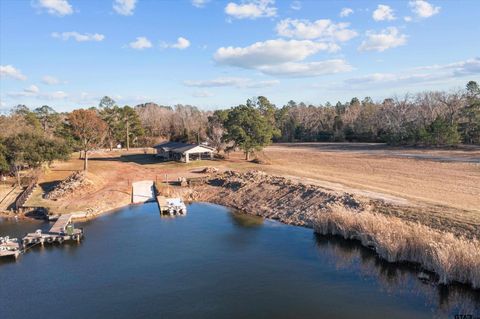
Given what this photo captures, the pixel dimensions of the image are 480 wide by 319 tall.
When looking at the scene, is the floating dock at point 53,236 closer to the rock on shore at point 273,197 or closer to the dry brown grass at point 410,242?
the rock on shore at point 273,197

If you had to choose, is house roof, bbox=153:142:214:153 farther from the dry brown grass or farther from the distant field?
the dry brown grass

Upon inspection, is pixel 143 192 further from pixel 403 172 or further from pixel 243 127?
pixel 403 172

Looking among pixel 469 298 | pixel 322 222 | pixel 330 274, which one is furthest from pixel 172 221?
pixel 469 298

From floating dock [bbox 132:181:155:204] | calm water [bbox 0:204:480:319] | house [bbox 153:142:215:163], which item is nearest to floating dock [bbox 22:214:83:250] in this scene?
calm water [bbox 0:204:480:319]

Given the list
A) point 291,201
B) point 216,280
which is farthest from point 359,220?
point 216,280

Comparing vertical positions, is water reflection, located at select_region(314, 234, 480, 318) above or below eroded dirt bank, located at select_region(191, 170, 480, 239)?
below
